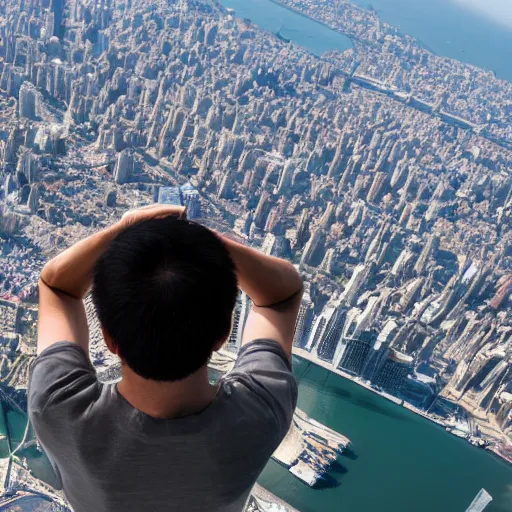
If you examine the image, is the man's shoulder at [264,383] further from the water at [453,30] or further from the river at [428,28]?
the water at [453,30]

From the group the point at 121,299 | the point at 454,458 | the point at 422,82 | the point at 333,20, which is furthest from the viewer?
the point at 333,20

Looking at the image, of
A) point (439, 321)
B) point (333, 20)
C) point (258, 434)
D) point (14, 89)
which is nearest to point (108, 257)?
point (258, 434)

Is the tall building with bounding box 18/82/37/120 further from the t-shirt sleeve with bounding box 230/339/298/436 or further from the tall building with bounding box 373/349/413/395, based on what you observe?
the t-shirt sleeve with bounding box 230/339/298/436

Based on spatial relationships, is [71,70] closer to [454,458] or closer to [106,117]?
[106,117]

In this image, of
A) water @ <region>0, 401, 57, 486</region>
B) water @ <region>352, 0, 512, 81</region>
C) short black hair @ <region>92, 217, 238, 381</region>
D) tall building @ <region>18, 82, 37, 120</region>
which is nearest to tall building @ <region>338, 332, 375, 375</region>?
water @ <region>0, 401, 57, 486</region>

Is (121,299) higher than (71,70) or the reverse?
higher

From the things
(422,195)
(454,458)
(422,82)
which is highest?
(422,82)

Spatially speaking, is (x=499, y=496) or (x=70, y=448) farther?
(x=499, y=496)

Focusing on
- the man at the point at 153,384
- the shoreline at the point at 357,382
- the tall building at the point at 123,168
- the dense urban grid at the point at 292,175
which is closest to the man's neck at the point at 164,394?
the man at the point at 153,384
